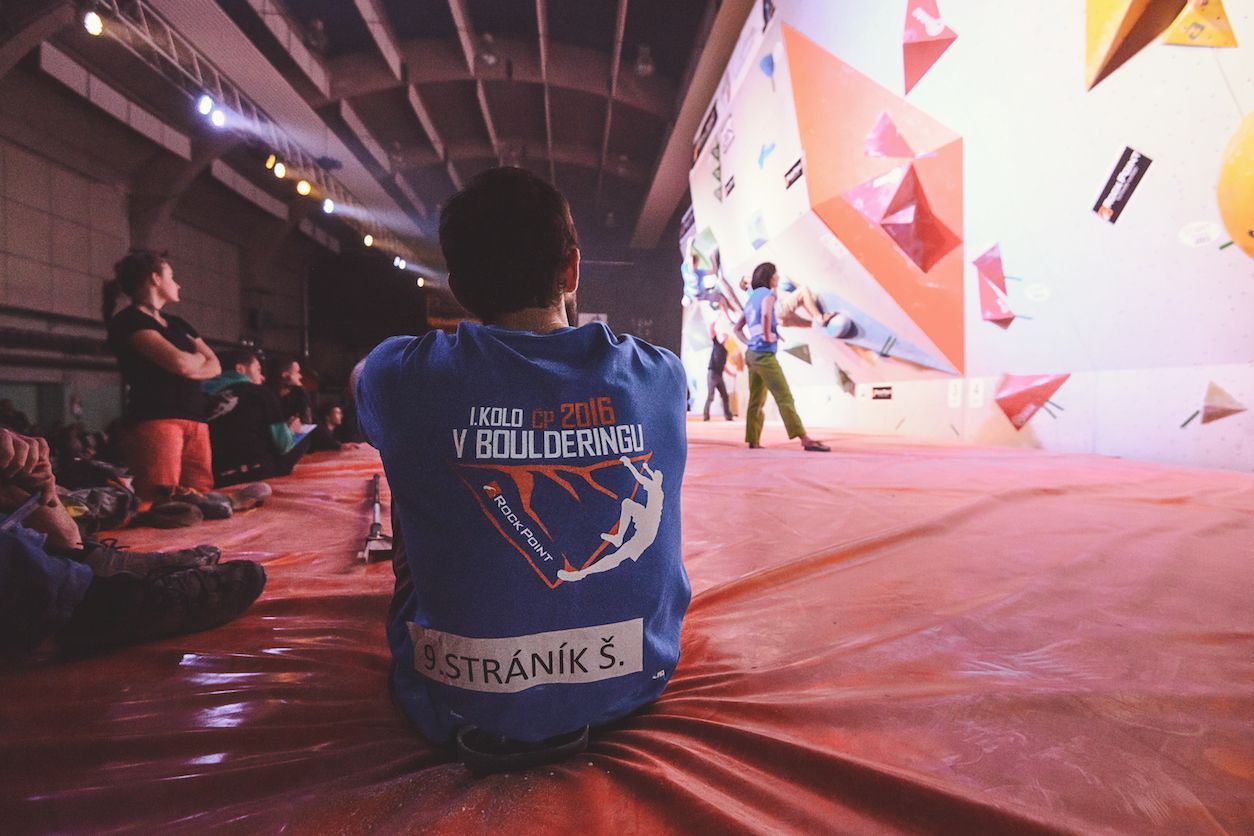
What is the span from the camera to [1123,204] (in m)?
2.84

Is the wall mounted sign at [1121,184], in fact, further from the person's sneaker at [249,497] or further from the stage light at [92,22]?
the stage light at [92,22]

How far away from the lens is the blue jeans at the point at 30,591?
79 cm

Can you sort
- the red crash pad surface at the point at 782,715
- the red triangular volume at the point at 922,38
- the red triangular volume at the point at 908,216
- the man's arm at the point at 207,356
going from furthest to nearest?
the red triangular volume at the point at 908,216 < the red triangular volume at the point at 922,38 < the man's arm at the point at 207,356 < the red crash pad surface at the point at 782,715

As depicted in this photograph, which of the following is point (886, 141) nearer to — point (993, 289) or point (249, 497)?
point (993, 289)

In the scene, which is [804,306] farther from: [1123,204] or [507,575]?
[507,575]

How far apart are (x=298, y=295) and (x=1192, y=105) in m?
13.6

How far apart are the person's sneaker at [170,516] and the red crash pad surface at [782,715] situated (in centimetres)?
67

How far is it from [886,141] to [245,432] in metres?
4.53

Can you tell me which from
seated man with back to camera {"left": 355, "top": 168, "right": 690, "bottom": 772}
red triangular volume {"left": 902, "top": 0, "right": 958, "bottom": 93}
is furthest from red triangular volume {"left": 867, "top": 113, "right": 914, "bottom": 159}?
seated man with back to camera {"left": 355, "top": 168, "right": 690, "bottom": 772}

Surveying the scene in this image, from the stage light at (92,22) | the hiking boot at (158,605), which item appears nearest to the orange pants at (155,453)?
the hiking boot at (158,605)

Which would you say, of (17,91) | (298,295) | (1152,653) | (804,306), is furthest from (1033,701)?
(298,295)

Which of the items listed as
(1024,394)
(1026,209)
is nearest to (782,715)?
(1026,209)

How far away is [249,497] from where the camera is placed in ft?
7.06

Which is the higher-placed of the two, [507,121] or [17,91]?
[507,121]
